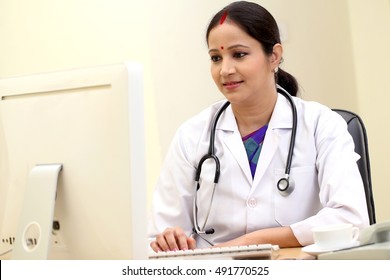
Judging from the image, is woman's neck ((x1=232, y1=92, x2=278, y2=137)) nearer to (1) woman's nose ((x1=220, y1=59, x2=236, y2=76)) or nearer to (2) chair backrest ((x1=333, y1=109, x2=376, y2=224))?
(1) woman's nose ((x1=220, y1=59, x2=236, y2=76))

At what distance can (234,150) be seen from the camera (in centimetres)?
156

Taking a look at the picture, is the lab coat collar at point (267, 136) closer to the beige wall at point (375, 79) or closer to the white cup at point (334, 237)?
the white cup at point (334, 237)

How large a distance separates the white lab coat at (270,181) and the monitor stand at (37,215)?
64 cm

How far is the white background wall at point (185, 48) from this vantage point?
2.31 metres

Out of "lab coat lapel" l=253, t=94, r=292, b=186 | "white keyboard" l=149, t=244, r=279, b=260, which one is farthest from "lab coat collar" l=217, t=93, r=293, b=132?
"white keyboard" l=149, t=244, r=279, b=260

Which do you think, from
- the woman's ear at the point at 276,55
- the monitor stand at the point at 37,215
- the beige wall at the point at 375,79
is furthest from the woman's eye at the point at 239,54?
the beige wall at the point at 375,79

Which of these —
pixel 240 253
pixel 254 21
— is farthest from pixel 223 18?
pixel 240 253

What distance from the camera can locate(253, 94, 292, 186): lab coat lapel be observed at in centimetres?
150

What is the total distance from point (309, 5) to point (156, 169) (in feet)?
3.26

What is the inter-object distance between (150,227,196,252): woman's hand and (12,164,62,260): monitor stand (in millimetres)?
476

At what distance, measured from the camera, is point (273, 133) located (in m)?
1.56

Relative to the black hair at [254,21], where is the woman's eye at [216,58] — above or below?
below
